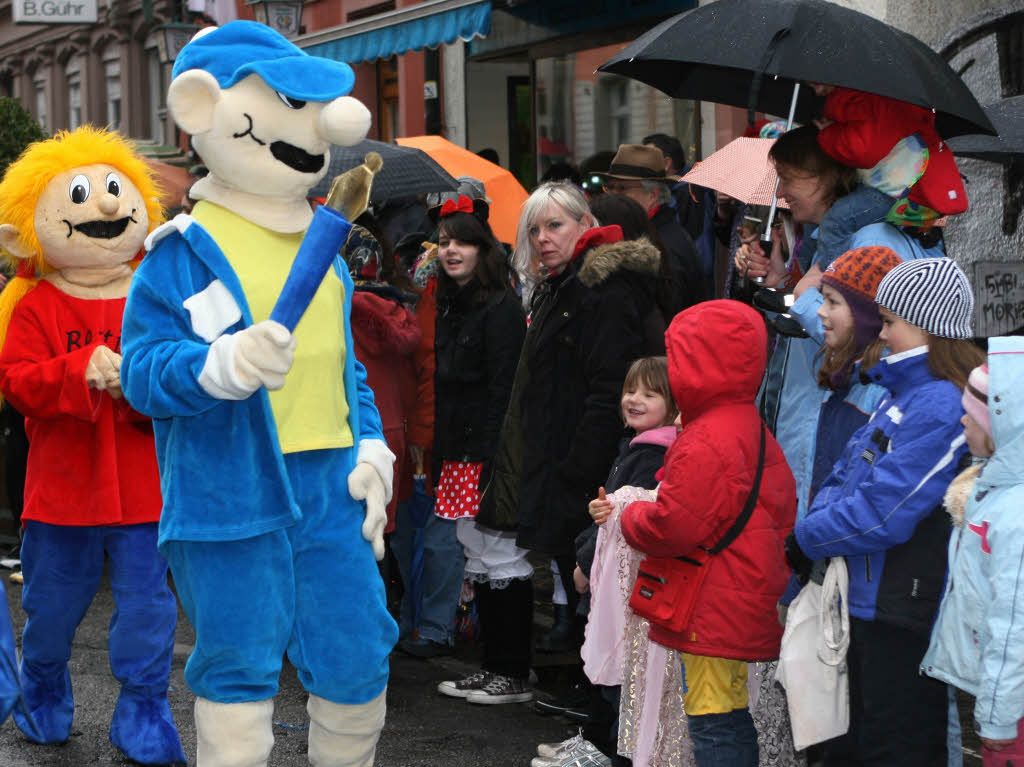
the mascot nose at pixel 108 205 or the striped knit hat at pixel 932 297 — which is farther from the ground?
the mascot nose at pixel 108 205

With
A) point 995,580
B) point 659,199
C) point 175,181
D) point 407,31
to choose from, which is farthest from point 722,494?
point 175,181

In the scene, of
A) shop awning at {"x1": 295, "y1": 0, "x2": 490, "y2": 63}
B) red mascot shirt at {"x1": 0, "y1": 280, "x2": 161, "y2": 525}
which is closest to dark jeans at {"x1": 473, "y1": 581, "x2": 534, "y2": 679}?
red mascot shirt at {"x1": 0, "y1": 280, "x2": 161, "y2": 525}

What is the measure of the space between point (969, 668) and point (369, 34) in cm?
909

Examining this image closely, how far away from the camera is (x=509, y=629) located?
577 cm

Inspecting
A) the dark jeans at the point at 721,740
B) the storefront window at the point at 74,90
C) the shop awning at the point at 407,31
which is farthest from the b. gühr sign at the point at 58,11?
the dark jeans at the point at 721,740

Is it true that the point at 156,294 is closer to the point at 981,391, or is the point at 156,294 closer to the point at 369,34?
the point at 981,391

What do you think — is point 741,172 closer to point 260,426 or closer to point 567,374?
point 567,374

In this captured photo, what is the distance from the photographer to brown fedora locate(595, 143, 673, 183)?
6.79 metres

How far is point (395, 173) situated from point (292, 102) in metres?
3.07

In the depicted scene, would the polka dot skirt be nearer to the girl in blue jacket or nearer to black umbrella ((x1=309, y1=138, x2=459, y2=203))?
black umbrella ((x1=309, y1=138, x2=459, y2=203))

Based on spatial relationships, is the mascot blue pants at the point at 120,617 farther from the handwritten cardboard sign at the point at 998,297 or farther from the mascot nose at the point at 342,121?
the handwritten cardboard sign at the point at 998,297

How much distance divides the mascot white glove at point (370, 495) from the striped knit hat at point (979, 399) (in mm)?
1552

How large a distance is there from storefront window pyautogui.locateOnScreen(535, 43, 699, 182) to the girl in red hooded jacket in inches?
246

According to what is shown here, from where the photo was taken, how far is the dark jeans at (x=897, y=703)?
147 inches
